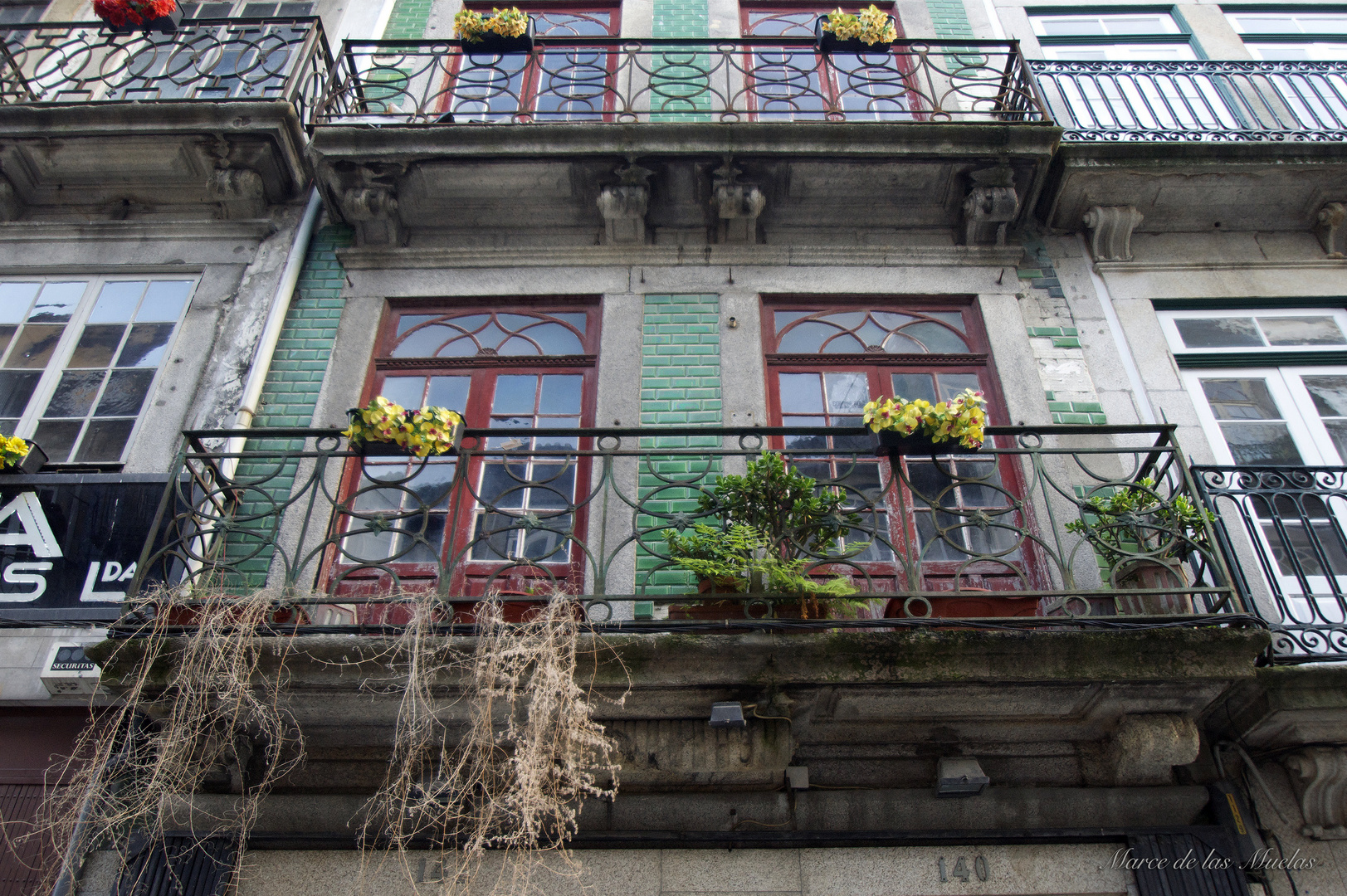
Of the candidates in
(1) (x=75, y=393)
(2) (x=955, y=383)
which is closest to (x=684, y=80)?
(2) (x=955, y=383)

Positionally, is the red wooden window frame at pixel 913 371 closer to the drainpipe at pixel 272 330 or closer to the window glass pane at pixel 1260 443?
the window glass pane at pixel 1260 443

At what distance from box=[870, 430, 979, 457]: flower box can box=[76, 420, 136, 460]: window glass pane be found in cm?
452

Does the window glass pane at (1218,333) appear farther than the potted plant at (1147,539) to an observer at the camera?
Yes

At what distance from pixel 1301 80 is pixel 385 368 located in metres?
7.52

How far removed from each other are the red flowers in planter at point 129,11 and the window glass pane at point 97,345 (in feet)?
8.74

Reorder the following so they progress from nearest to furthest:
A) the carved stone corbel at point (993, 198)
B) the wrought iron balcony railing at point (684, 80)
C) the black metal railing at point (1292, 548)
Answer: the black metal railing at point (1292, 548), the carved stone corbel at point (993, 198), the wrought iron balcony railing at point (684, 80)

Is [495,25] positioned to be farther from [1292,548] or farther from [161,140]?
[1292,548]

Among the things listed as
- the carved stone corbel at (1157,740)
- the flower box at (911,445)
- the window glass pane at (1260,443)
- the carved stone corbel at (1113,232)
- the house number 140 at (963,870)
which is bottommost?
the house number 140 at (963,870)

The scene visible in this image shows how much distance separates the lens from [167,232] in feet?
22.4

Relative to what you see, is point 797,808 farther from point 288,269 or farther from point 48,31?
point 48,31

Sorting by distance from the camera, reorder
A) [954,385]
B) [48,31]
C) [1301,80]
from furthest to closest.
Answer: [48,31] → [1301,80] → [954,385]

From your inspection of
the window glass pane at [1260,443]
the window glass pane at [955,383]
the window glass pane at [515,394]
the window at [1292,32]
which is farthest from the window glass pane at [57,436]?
the window at [1292,32]

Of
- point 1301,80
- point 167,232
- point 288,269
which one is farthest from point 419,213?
point 1301,80

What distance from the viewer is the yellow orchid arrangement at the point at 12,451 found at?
505cm
